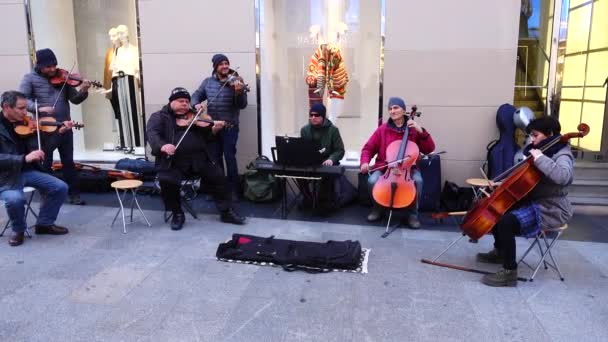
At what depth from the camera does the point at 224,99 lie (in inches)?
191

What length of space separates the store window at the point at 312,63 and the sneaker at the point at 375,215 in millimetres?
1099

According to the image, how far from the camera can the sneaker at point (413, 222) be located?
4266mm

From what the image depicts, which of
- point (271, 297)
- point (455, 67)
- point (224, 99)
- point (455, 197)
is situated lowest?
point (271, 297)

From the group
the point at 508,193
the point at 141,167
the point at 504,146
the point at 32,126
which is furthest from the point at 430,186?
the point at 32,126

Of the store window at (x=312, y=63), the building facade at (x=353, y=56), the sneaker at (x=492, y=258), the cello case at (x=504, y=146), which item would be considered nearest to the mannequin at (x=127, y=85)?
the building facade at (x=353, y=56)

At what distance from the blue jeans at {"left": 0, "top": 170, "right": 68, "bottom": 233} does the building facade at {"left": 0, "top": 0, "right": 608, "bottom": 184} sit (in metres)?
1.79

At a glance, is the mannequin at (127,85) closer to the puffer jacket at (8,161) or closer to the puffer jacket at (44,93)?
the puffer jacket at (44,93)

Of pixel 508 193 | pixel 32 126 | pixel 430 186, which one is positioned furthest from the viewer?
pixel 430 186

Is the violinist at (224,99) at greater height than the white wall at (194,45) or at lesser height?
lesser

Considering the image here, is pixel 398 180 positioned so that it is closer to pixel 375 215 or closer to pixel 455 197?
pixel 375 215

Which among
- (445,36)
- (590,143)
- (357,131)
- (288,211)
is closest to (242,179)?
(288,211)

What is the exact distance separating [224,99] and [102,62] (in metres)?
2.45

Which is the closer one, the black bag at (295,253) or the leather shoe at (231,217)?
the black bag at (295,253)

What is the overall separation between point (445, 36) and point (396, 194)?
1798 mm
